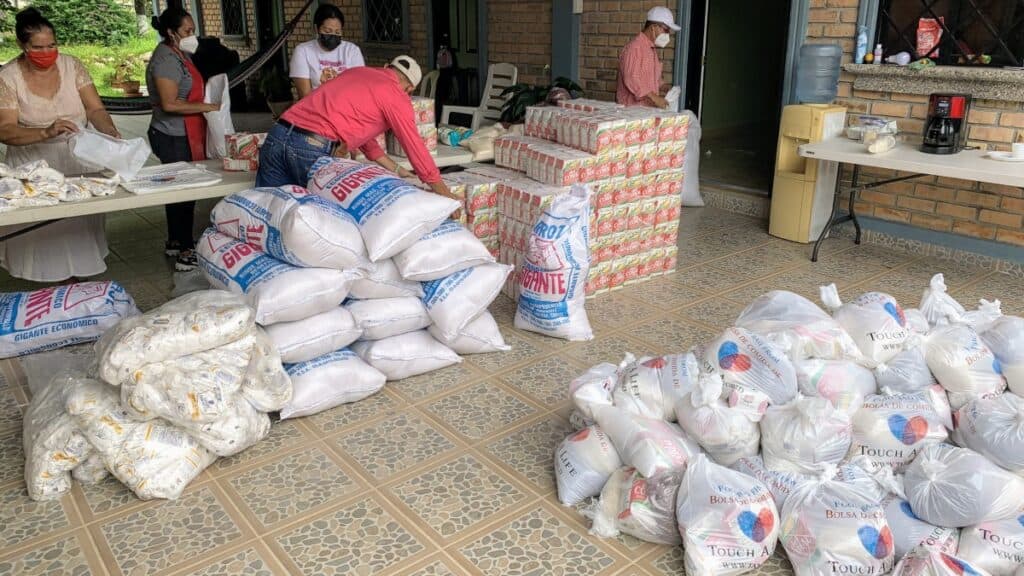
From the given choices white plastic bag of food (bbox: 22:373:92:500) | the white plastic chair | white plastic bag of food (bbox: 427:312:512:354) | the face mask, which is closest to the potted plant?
the white plastic chair

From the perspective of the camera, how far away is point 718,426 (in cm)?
219

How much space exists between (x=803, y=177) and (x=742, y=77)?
5.10 meters

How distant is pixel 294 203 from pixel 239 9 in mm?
10981

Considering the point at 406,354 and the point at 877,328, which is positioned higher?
the point at 877,328

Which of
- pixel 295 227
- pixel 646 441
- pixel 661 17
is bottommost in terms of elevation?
pixel 646 441

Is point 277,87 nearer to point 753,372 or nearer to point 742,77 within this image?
point 742,77

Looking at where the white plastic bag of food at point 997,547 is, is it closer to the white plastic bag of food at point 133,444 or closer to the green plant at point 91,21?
the white plastic bag of food at point 133,444

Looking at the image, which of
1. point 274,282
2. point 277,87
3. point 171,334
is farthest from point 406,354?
point 277,87

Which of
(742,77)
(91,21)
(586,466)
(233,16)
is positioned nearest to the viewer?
(586,466)

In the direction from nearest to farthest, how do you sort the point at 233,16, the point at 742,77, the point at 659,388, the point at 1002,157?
the point at 659,388 → the point at 1002,157 → the point at 742,77 → the point at 233,16

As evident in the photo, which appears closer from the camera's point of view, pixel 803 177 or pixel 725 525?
pixel 725 525

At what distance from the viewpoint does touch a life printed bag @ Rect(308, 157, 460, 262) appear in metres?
→ 2.95

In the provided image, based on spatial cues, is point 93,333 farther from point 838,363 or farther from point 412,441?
point 838,363

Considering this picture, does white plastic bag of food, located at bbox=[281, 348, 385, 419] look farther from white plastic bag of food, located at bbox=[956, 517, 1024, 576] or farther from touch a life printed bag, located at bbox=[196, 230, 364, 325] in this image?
white plastic bag of food, located at bbox=[956, 517, 1024, 576]
